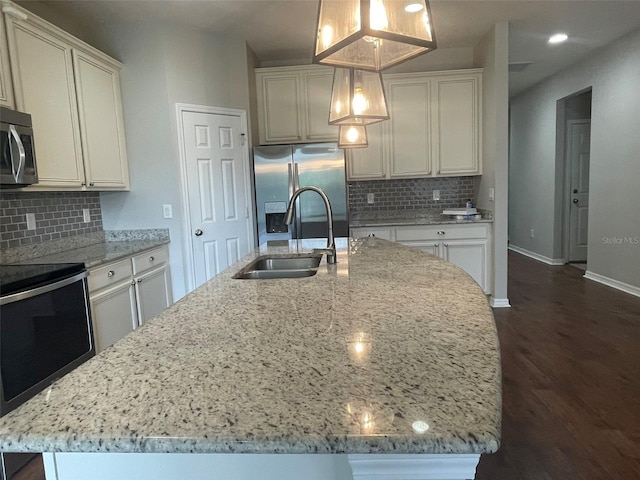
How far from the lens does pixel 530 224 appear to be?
6.38 meters

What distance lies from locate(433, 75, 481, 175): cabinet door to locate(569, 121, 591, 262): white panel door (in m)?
2.33

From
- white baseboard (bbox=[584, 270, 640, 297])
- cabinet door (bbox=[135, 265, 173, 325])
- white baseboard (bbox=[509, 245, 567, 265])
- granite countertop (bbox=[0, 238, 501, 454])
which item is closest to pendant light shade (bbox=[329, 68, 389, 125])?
granite countertop (bbox=[0, 238, 501, 454])

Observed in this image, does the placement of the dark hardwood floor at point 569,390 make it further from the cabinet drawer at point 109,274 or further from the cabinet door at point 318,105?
the cabinet door at point 318,105

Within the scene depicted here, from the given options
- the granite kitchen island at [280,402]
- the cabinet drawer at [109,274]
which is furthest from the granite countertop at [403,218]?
the granite kitchen island at [280,402]

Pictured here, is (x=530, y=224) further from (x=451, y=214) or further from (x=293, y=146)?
(x=293, y=146)

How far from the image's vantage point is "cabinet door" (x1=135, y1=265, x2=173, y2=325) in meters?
2.90

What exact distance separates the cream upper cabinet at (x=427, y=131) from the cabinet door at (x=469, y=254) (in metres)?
0.79

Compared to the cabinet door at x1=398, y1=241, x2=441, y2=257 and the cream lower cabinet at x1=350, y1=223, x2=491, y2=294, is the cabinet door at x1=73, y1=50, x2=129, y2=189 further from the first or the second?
the cabinet door at x1=398, y1=241, x2=441, y2=257

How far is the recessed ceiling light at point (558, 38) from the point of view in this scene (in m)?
3.98

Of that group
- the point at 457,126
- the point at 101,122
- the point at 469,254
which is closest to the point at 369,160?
the point at 457,126

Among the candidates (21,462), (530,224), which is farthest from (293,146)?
(530,224)

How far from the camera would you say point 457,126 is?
413cm

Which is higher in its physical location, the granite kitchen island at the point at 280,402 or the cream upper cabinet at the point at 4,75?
the cream upper cabinet at the point at 4,75

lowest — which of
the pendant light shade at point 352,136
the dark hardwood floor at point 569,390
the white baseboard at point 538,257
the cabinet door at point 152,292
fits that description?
the dark hardwood floor at point 569,390
